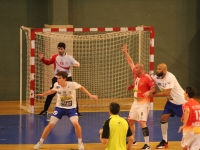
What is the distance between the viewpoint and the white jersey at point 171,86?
42.3 feet

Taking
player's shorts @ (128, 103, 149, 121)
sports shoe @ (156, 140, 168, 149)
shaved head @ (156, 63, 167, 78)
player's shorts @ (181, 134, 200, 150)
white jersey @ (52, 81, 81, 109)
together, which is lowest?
sports shoe @ (156, 140, 168, 149)

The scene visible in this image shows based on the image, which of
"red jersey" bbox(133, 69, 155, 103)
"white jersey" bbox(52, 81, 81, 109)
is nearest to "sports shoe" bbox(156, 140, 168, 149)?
"red jersey" bbox(133, 69, 155, 103)

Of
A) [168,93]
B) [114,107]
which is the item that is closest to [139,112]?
[168,93]

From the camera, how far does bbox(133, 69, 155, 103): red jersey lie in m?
12.8

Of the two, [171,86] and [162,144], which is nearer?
[171,86]

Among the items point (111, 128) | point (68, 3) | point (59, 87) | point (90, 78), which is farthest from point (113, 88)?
point (111, 128)

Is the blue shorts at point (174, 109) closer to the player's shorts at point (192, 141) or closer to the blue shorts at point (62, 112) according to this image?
the player's shorts at point (192, 141)

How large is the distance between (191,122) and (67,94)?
306 cm

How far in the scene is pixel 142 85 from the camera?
1285 cm

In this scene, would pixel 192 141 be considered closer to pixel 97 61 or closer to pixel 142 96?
pixel 142 96

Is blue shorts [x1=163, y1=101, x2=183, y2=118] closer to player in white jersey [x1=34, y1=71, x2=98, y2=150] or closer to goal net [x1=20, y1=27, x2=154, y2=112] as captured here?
player in white jersey [x1=34, y1=71, x2=98, y2=150]

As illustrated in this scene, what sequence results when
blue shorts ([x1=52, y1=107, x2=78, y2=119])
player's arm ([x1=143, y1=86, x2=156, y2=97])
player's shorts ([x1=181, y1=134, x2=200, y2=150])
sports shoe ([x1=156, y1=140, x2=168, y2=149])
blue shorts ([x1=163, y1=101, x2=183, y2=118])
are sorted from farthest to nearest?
blue shorts ([x1=163, y1=101, x2=183, y2=118]) → sports shoe ([x1=156, y1=140, x2=168, y2=149]) → blue shorts ([x1=52, y1=107, x2=78, y2=119]) → player's arm ([x1=143, y1=86, x2=156, y2=97]) → player's shorts ([x1=181, y1=134, x2=200, y2=150])

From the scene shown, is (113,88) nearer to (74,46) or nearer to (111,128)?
(74,46)

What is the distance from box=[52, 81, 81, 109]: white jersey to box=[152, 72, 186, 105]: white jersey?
189 cm
